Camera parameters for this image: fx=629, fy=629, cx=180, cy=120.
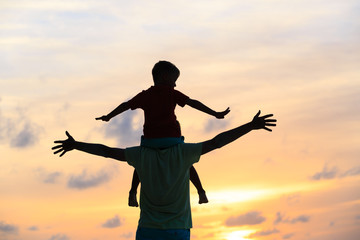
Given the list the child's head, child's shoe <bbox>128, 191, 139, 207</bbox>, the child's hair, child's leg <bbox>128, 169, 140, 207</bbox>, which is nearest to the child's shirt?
the child's head

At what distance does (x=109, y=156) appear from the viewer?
10.5 metres

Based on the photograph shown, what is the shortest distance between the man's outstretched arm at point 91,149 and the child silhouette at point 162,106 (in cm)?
47

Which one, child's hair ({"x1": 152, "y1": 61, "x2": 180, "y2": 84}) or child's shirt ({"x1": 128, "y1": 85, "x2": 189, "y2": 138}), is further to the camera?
child's hair ({"x1": 152, "y1": 61, "x2": 180, "y2": 84})

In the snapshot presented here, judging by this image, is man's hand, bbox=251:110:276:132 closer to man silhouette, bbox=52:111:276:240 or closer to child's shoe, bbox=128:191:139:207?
man silhouette, bbox=52:111:276:240

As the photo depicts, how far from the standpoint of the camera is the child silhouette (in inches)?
413

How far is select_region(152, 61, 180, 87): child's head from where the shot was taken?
1062cm

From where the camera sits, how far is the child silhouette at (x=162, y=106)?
1050 centimetres

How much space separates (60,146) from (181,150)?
2042 mm

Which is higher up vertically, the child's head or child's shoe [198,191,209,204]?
the child's head

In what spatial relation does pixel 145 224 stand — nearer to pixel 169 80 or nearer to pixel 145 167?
pixel 145 167

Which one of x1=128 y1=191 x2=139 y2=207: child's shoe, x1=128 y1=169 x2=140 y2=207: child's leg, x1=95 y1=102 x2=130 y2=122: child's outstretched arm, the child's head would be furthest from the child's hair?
x1=128 y1=191 x2=139 y2=207: child's shoe

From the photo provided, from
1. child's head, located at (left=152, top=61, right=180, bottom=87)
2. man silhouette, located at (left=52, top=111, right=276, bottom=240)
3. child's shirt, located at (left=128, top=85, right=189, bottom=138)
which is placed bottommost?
man silhouette, located at (left=52, top=111, right=276, bottom=240)

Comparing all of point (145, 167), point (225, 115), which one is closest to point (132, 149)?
point (145, 167)

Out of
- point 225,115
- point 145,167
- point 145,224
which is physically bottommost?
point 145,224
